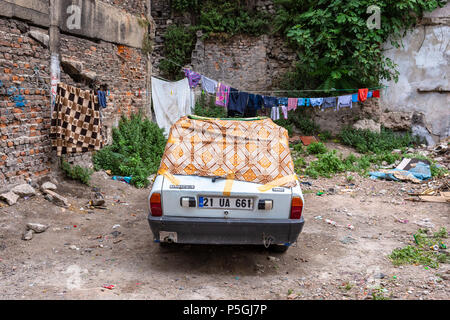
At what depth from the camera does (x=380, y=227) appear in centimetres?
613

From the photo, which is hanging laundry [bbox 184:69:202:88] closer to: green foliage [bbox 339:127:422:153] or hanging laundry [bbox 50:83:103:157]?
hanging laundry [bbox 50:83:103:157]

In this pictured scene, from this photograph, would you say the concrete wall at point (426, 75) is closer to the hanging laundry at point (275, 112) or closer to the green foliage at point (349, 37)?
the green foliage at point (349, 37)

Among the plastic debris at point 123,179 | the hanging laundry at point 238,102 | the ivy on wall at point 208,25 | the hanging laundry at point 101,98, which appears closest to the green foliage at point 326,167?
the hanging laundry at point 238,102

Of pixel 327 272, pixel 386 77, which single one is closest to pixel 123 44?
pixel 327 272

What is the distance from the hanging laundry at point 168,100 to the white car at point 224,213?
661 centimetres

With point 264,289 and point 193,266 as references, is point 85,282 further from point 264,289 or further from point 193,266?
point 264,289

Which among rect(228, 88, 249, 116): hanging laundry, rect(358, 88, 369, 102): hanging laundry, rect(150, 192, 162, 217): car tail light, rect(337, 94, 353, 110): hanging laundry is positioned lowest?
rect(150, 192, 162, 217): car tail light

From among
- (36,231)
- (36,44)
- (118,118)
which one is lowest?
(36,231)

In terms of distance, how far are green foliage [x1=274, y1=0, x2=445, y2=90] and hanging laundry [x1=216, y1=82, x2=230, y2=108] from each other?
113 inches

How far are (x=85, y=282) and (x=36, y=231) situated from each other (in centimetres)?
173

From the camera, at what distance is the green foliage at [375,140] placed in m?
12.5

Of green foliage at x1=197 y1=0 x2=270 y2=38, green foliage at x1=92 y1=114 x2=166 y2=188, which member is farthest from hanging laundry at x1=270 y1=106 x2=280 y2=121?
green foliage at x1=92 y1=114 x2=166 y2=188

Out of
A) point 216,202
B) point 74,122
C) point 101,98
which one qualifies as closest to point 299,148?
point 101,98

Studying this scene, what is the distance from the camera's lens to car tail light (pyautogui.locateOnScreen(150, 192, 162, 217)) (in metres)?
3.76
